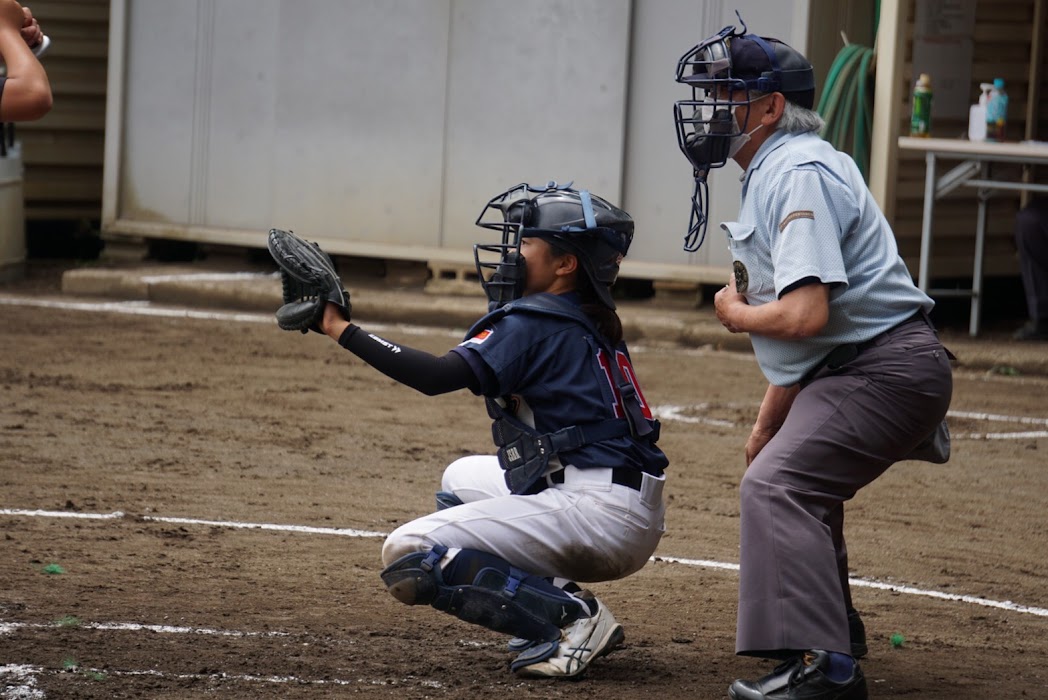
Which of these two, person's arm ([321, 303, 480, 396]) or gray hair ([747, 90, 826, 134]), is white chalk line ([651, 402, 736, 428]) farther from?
person's arm ([321, 303, 480, 396])

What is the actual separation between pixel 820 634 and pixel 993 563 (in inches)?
88.7

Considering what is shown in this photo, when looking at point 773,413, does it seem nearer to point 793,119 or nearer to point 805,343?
point 805,343

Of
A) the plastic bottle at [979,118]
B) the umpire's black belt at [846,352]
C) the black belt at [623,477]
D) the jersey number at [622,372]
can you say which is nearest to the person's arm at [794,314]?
the umpire's black belt at [846,352]

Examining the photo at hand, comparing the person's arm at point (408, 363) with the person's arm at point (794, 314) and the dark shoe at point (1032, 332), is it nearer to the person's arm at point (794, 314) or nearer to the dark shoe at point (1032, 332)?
the person's arm at point (794, 314)

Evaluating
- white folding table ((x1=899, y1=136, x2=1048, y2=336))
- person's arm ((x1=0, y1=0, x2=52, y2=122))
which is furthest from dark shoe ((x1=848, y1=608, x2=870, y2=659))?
white folding table ((x1=899, y1=136, x2=1048, y2=336))

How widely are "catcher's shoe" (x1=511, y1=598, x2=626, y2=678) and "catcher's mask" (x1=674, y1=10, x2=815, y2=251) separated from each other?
120cm

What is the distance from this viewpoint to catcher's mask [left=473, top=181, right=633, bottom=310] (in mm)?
4309

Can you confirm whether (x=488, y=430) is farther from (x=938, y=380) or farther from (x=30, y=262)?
(x=30, y=262)

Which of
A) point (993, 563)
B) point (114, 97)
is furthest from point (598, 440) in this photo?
point (114, 97)

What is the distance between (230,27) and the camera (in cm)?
1272

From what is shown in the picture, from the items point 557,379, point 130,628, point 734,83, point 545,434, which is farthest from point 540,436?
point 130,628

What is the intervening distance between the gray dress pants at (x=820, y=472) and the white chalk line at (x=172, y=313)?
6.90m

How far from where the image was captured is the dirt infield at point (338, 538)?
14.3ft

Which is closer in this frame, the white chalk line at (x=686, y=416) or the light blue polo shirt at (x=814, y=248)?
the light blue polo shirt at (x=814, y=248)
